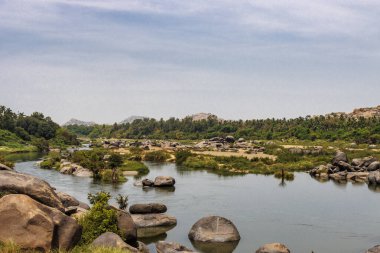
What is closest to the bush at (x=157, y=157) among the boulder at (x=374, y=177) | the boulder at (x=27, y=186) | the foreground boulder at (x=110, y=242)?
the boulder at (x=374, y=177)

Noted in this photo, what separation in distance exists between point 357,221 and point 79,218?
90.0ft

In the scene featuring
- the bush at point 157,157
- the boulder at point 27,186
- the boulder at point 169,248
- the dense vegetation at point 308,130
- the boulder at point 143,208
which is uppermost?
the dense vegetation at point 308,130

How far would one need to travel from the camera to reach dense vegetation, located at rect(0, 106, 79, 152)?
458 feet

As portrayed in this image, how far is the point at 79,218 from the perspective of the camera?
29.0 meters

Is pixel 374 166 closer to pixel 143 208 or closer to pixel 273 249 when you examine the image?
pixel 143 208

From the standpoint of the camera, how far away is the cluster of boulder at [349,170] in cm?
7350

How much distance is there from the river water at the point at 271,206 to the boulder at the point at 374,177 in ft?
15.4

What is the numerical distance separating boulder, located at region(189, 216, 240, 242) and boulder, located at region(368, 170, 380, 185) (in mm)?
41728

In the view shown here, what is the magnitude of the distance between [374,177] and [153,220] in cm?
4391

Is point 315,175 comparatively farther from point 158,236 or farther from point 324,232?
point 158,236

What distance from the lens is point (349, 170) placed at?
259 ft

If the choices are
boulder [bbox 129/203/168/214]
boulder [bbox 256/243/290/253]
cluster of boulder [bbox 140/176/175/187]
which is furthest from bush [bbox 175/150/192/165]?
boulder [bbox 256/243/290/253]

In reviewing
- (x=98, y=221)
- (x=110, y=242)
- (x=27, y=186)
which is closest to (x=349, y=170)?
(x=98, y=221)

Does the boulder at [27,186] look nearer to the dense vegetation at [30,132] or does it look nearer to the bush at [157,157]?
the bush at [157,157]
